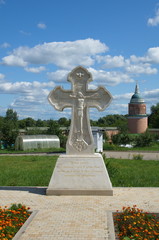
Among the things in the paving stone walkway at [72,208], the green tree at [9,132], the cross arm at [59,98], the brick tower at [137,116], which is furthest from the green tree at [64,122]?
the paving stone walkway at [72,208]

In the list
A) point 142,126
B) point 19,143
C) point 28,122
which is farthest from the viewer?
point 28,122

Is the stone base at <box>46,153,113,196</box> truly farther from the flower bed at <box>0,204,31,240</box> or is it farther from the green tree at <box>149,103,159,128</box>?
the green tree at <box>149,103,159,128</box>

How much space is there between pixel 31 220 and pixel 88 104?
423 cm

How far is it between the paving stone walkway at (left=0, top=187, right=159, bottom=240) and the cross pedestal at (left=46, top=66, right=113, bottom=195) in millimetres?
445

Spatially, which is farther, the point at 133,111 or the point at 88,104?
the point at 133,111

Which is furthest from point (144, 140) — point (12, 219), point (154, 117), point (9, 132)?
point (12, 219)

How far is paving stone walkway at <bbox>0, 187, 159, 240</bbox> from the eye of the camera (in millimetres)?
5492

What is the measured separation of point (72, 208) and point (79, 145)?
98.3 inches

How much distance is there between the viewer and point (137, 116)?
57.2 m

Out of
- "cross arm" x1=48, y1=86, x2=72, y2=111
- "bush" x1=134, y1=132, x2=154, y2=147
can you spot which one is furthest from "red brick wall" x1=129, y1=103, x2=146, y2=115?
"cross arm" x1=48, y1=86, x2=72, y2=111

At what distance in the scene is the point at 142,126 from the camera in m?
57.3

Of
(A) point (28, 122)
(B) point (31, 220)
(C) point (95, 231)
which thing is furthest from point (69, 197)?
(A) point (28, 122)

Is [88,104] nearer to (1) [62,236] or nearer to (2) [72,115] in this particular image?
(2) [72,115]

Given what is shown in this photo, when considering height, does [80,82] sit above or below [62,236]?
above
